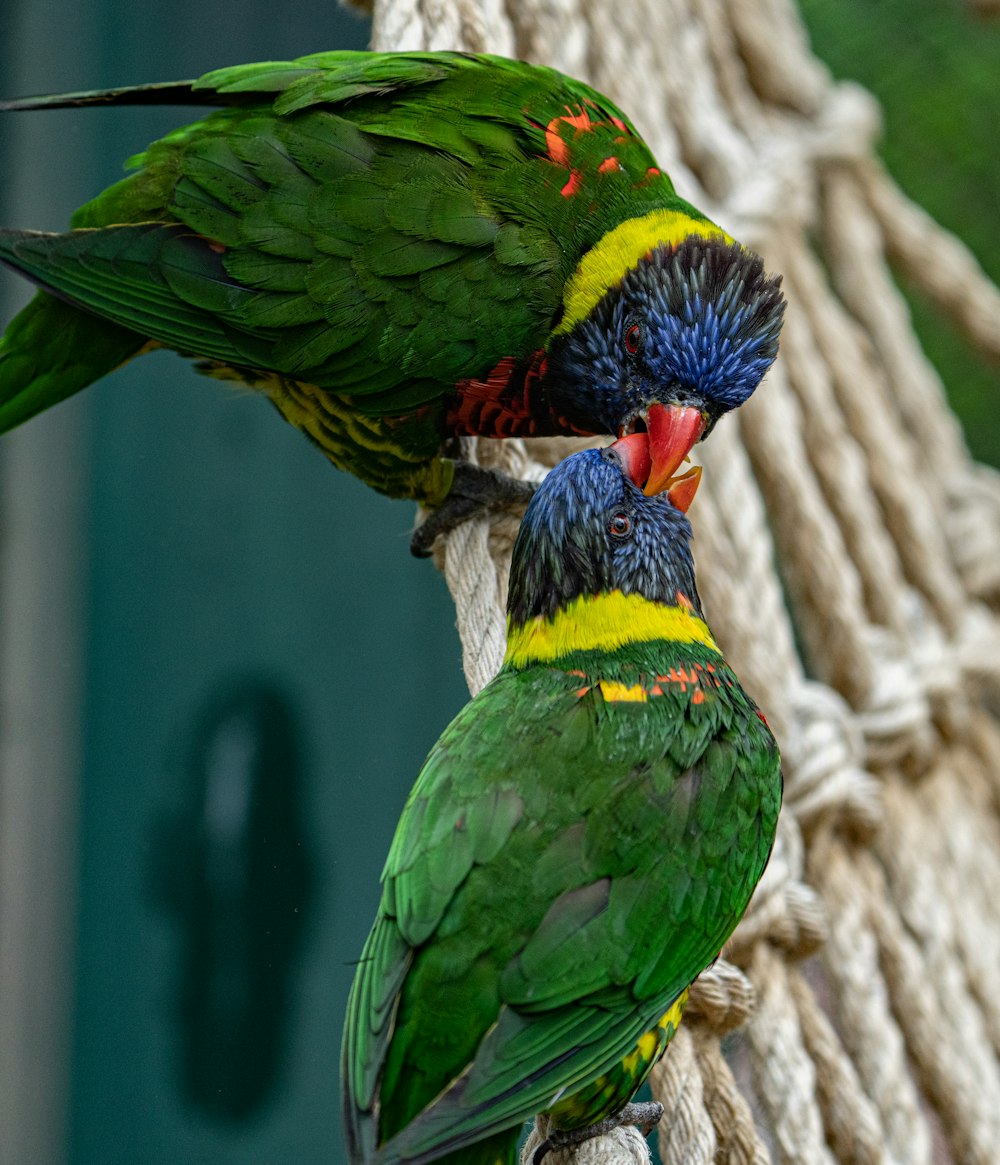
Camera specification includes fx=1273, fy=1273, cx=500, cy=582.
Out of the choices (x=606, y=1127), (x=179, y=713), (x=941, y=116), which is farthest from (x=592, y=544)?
(x=941, y=116)

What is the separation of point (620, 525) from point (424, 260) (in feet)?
1.28

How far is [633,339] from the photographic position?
1306 millimetres

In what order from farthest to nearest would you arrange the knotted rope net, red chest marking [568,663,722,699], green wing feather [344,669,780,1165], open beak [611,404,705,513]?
the knotted rope net
open beak [611,404,705,513]
red chest marking [568,663,722,699]
green wing feather [344,669,780,1165]

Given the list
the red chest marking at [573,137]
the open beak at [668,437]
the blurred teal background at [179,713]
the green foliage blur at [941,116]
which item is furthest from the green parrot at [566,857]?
the green foliage blur at [941,116]

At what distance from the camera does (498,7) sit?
1.66 meters

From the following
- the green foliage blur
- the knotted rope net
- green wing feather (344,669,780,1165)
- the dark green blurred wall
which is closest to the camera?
green wing feather (344,669,780,1165)

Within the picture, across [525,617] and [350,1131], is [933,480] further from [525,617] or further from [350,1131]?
[350,1131]

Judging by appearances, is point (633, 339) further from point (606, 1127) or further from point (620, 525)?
point (606, 1127)

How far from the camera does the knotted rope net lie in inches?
55.4

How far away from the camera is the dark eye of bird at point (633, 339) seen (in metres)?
1.30

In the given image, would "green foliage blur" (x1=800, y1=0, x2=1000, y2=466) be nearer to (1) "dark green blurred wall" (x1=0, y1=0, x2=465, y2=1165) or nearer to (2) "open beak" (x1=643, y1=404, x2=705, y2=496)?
(1) "dark green blurred wall" (x1=0, y1=0, x2=465, y2=1165)

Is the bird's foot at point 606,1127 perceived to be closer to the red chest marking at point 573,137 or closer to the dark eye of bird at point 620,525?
the dark eye of bird at point 620,525

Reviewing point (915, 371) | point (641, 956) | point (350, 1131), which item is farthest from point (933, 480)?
point (350, 1131)

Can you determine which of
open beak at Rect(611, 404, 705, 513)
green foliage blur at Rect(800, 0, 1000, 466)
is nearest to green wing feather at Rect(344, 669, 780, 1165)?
open beak at Rect(611, 404, 705, 513)
